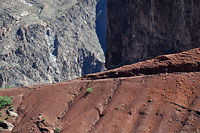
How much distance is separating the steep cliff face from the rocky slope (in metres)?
42.7

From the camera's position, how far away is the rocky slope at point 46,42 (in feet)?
330

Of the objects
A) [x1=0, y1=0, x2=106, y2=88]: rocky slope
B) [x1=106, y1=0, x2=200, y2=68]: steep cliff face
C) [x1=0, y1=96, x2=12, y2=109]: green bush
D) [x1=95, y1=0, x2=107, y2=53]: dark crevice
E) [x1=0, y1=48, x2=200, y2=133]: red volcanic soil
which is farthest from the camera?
[x1=95, y1=0, x2=107, y2=53]: dark crevice

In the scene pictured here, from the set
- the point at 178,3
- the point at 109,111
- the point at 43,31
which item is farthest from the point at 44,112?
the point at 43,31

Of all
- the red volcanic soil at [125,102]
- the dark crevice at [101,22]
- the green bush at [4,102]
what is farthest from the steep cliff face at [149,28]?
the dark crevice at [101,22]

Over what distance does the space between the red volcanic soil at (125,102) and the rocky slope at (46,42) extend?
72.8 meters

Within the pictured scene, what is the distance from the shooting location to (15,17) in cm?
10706

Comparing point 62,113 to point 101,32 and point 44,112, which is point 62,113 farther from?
point 101,32

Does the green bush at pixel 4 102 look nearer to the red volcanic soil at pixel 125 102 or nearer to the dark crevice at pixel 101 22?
the red volcanic soil at pixel 125 102

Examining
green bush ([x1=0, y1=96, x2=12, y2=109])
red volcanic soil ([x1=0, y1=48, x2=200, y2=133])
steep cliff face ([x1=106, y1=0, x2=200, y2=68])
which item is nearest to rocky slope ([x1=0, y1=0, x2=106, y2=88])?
steep cliff face ([x1=106, y1=0, x2=200, y2=68])

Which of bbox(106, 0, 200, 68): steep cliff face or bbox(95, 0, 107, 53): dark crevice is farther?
bbox(95, 0, 107, 53): dark crevice

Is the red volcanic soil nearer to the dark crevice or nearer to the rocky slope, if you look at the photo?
the rocky slope

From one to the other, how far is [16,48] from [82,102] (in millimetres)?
82431

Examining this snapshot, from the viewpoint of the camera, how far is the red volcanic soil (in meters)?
18.6

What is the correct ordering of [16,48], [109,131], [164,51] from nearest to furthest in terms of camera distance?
[109,131] → [164,51] → [16,48]
